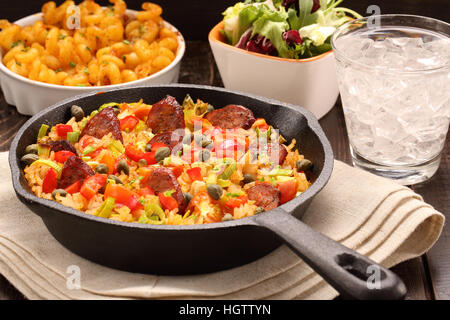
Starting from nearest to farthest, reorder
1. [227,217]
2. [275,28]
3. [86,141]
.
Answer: [227,217] < [86,141] < [275,28]

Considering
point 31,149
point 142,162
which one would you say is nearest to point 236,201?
point 142,162

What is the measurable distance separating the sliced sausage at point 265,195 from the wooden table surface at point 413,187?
467 millimetres

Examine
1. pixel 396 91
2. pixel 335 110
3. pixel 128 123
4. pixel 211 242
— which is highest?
pixel 396 91

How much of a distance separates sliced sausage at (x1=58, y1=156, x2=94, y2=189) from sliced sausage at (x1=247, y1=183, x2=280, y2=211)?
0.55m

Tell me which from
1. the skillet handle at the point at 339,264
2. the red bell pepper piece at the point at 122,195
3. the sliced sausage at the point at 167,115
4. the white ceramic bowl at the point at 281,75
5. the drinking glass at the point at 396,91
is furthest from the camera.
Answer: the white ceramic bowl at the point at 281,75

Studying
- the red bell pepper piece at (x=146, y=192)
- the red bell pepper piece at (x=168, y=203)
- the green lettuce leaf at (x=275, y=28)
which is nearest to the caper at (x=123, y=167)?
the red bell pepper piece at (x=146, y=192)

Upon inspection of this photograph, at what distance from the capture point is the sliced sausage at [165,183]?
2.04m

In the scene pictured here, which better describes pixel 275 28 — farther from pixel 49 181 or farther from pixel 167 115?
pixel 49 181

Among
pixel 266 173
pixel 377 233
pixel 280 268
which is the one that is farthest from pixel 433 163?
pixel 280 268

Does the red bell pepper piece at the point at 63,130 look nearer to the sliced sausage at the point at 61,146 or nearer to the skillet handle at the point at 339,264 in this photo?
the sliced sausage at the point at 61,146

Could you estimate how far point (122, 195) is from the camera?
2.03 meters

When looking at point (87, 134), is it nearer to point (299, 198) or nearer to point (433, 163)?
point (299, 198)

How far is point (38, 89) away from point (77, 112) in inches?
22.2

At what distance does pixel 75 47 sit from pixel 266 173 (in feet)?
4.56
